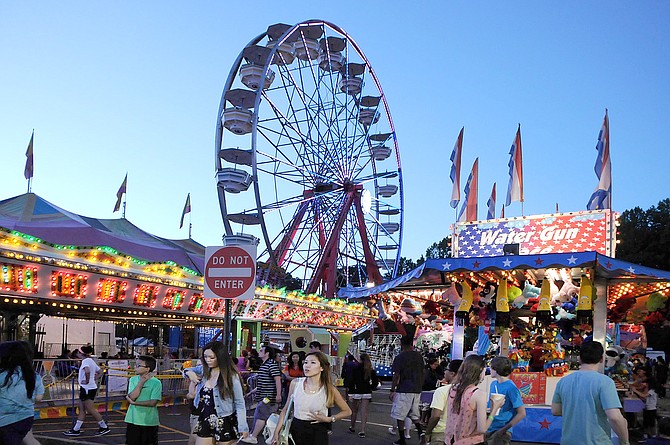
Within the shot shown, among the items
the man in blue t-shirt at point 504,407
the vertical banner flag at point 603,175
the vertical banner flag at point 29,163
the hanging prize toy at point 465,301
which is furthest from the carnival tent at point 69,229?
the man in blue t-shirt at point 504,407

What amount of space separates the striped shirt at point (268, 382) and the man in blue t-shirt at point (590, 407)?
5526 mm

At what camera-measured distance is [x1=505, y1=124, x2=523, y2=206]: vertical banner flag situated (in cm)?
1583

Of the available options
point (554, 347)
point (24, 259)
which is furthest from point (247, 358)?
point (554, 347)

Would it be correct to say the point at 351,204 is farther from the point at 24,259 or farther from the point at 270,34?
the point at 24,259

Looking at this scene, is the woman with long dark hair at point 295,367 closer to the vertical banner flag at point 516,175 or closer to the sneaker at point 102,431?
the sneaker at point 102,431

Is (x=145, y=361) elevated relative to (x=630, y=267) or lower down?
lower down

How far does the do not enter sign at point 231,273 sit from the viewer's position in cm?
722

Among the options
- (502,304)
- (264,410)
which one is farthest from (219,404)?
(502,304)

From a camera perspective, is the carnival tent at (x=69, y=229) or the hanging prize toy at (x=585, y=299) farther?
the carnival tent at (x=69, y=229)

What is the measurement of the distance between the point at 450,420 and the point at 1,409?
328 centimetres

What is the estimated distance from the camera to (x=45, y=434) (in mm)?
11414

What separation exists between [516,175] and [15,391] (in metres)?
11.8

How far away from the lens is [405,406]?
37.4 feet

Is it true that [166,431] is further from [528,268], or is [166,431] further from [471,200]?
[471,200]
